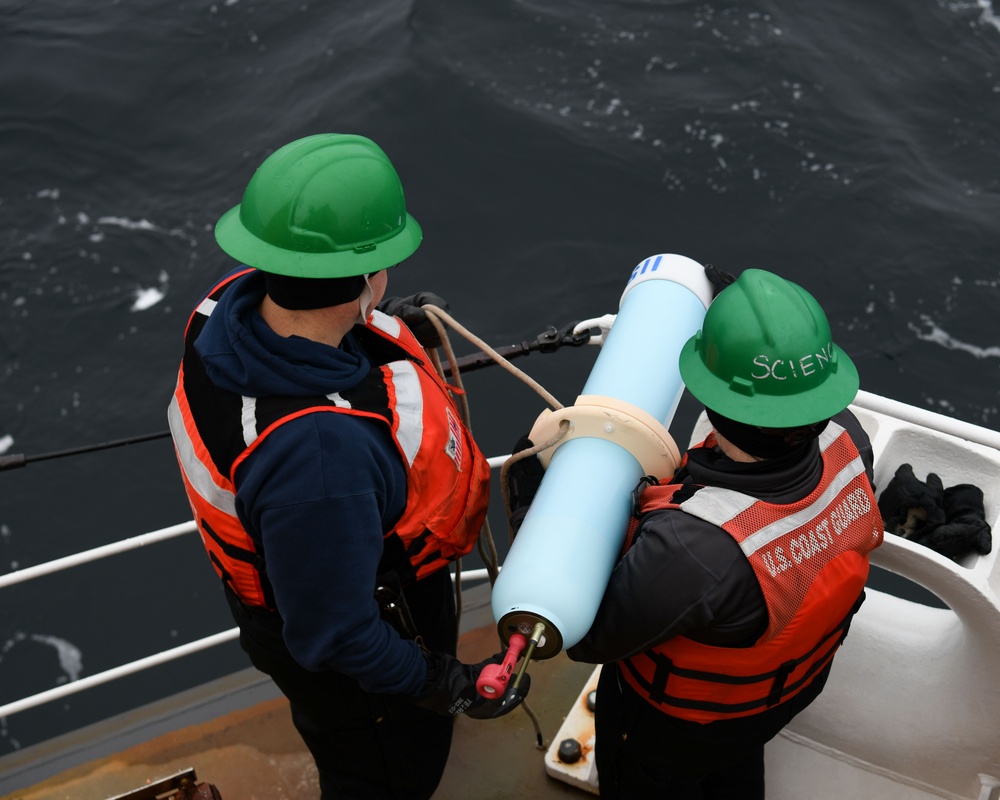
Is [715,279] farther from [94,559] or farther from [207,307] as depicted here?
[94,559]

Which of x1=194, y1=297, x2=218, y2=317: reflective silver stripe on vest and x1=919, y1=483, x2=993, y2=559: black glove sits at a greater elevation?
x1=194, y1=297, x2=218, y2=317: reflective silver stripe on vest

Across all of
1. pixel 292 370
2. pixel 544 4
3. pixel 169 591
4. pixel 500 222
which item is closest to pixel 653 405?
pixel 292 370

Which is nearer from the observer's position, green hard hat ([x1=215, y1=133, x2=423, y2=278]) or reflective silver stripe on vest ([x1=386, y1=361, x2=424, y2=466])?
green hard hat ([x1=215, y1=133, x2=423, y2=278])

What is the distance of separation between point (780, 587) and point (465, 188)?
18.6ft

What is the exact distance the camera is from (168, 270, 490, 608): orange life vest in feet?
5.86

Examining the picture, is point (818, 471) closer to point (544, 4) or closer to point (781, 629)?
point (781, 629)

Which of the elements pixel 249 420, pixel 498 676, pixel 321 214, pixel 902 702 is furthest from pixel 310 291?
pixel 902 702

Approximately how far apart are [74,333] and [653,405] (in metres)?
5.25

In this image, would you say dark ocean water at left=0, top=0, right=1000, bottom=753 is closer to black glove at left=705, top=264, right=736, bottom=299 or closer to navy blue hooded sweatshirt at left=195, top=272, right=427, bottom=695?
black glove at left=705, top=264, right=736, bottom=299

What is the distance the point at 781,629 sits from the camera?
72.7 inches

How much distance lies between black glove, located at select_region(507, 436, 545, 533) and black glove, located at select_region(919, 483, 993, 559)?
3.18 feet

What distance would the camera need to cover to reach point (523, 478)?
2.15 meters

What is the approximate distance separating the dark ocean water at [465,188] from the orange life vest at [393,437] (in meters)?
3.80

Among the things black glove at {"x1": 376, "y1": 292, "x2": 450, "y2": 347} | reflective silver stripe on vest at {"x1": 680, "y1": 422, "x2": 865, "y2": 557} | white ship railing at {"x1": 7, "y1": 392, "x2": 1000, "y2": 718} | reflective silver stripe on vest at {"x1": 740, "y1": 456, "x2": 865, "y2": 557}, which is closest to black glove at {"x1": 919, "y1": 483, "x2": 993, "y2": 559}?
white ship railing at {"x1": 7, "y1": 392, "x2": 1000, "y2": 718}
